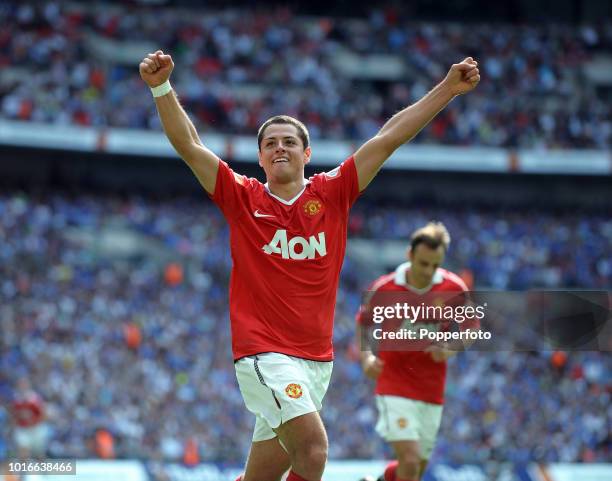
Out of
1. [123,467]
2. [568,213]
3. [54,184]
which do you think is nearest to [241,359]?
[123,467]

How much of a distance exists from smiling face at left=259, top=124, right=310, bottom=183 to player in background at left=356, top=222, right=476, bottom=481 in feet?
7.20

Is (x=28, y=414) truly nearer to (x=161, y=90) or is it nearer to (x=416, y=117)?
(x=161, y=90)

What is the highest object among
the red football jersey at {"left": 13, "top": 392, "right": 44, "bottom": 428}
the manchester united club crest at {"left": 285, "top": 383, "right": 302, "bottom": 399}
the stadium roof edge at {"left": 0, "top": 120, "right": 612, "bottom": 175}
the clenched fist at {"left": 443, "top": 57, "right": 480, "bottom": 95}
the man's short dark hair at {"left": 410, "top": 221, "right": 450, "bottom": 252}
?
the stadium roof edge at {"left": 0, "top": 120, "right": 612, "bottom": 175}

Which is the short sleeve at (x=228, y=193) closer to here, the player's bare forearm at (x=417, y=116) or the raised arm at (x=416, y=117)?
the raised arm at (x=416, y=117)

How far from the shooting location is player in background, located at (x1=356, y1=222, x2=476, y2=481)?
7.95m

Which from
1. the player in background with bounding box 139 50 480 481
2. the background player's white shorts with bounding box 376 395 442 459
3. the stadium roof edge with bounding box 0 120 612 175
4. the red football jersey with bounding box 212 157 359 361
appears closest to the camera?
the player in background with bounding box 139 50 480 481

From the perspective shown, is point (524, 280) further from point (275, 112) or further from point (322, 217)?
point (322, 217)

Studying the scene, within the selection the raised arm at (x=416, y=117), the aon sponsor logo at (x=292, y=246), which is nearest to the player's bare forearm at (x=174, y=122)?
the aon sponsor logo at (x=292, y=246)

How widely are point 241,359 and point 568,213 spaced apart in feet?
84.0

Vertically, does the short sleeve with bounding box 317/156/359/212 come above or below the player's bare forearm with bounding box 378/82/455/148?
below

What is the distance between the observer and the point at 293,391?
17.2ft

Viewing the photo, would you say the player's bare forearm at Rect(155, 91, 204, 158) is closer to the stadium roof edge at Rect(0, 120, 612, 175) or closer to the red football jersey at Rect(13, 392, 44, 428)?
the red football jersey at Rect(13, 392, 44, 428)

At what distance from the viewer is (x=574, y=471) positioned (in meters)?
17.4

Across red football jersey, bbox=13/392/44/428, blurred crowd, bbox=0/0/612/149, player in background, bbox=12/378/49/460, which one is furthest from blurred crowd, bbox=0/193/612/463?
blurred crowd, bbox=0/0/612/149
